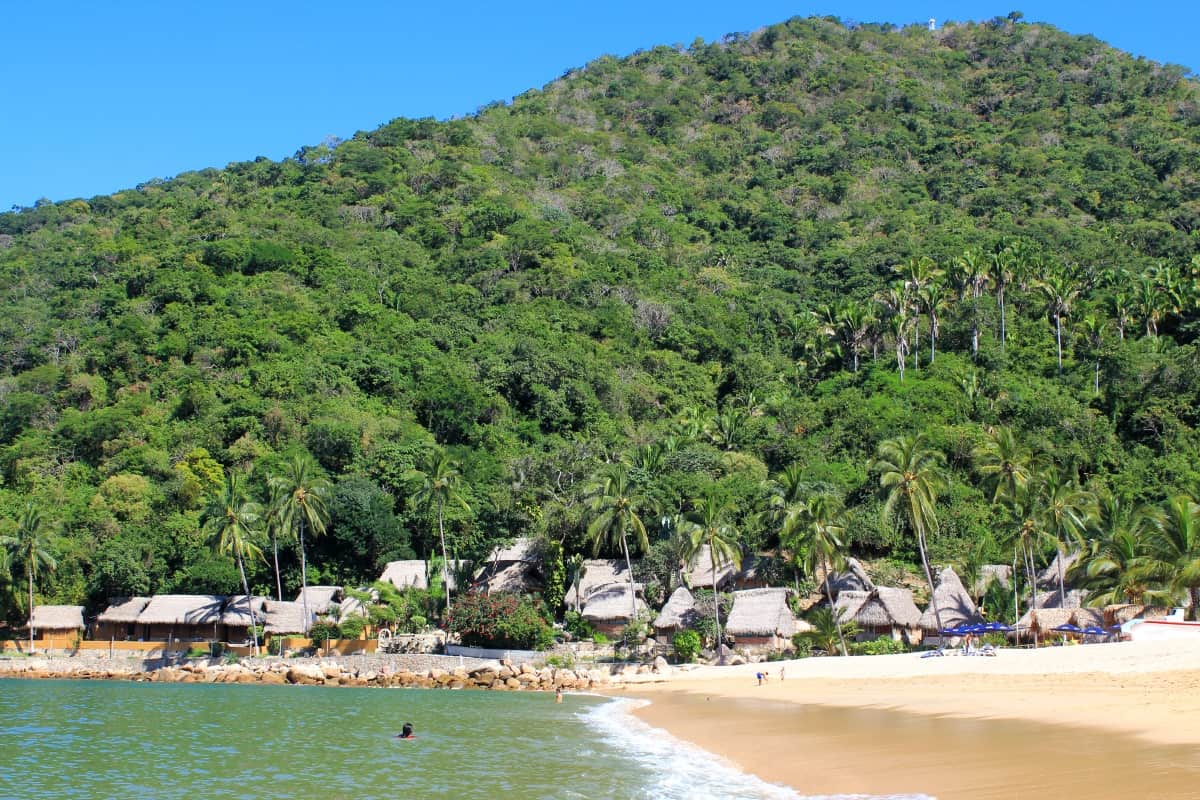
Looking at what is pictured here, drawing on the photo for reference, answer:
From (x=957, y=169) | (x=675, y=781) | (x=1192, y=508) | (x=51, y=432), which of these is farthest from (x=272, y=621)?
(x=957, y=169)

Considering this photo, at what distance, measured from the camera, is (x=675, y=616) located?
1746 inches

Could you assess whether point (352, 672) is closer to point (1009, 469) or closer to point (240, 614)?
point (240, 614)

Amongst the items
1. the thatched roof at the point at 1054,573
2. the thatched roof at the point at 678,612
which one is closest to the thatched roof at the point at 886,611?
the thatched roof at the point at 1054,573

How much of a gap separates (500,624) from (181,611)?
54.4 ft

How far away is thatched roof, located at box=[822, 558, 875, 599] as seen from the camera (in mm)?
45375

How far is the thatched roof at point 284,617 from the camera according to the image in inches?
1890

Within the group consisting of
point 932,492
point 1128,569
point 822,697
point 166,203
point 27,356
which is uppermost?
point 166,203

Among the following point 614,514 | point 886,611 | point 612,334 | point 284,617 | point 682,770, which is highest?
point 612,334

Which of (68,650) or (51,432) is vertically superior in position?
(51,432)

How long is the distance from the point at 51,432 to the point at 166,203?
4357cm

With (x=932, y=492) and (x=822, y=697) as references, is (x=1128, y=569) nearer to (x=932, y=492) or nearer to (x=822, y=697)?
(x=932, y=492)

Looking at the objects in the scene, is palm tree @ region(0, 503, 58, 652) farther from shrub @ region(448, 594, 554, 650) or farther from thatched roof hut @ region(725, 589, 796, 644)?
thatched roof hut @ region(725, 589, 796, 644)

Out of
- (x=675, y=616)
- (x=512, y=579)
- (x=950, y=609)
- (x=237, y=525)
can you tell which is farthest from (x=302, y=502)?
(x=950, y=609)

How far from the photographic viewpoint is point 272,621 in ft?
158
